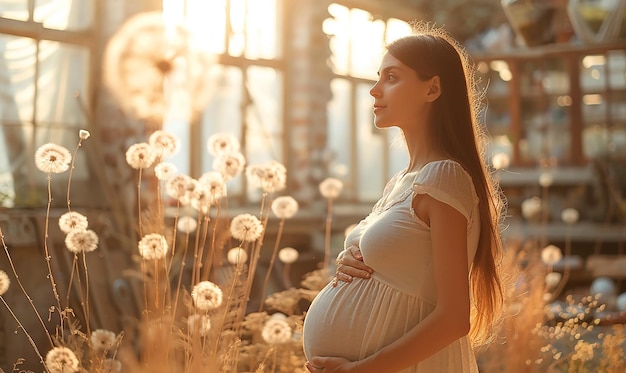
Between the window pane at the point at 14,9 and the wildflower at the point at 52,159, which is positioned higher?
the window pane at the point at 14,9

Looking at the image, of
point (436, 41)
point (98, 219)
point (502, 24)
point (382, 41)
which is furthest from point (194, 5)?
point (436, 41)

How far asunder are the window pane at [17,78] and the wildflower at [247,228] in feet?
7.93

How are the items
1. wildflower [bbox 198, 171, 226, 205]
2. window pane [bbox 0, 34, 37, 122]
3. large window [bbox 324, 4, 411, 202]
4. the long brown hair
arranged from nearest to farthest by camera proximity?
the long brown hair → wildflower [bbox 198, 171, 226, 205] → window pane [bbox 0, 34, 37, 122] → large window [bbox 324, 4, 411, 202]

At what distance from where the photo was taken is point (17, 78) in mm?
4824

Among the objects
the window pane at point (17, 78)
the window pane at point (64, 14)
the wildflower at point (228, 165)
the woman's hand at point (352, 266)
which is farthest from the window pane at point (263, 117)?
the woman's hand at point (352, 266)

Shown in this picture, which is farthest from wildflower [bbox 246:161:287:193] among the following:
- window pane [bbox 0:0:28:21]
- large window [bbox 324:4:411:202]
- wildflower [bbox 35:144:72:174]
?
large window [bbox 324:4:411:202]

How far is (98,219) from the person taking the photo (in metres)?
4.84

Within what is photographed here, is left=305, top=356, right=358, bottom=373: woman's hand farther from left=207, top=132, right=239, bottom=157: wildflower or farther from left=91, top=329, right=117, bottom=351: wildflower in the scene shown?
left=207, top=132, right=239, bottom=157: wildflower

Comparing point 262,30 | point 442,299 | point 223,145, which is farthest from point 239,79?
point 442,299

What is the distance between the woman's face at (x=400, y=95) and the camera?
167 cm

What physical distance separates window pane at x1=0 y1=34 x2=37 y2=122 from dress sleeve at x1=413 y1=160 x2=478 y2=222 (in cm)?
369

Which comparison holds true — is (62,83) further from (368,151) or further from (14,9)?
(368,151)

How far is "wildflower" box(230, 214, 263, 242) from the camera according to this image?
279 cm

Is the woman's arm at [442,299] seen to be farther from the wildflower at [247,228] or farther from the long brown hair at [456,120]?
the wildflower at [247,228]
